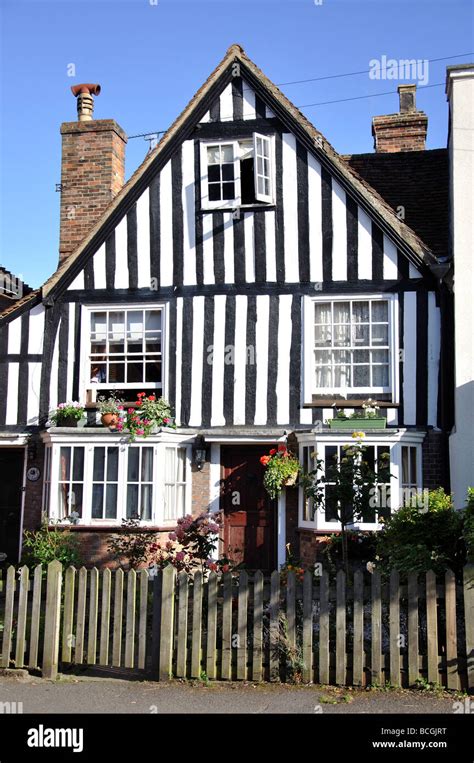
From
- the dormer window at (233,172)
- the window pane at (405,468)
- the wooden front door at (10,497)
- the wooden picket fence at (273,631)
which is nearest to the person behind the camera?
the wooden picket fence at (273,631)

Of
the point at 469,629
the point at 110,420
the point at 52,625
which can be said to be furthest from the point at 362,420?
the point at 52,625

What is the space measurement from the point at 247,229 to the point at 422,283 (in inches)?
127

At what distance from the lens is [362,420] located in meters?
14.1

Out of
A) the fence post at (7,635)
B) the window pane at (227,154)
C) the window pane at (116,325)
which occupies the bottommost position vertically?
the fence post at (7,635)

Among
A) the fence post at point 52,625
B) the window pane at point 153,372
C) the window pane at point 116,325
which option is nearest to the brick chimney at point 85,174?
the window pane at point 116,325

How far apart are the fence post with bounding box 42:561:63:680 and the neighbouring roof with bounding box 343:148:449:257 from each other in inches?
361

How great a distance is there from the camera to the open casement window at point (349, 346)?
14703 mm

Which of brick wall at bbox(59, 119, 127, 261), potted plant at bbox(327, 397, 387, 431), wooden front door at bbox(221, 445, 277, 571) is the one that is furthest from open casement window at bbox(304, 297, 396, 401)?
brick wall at bbox(59, 119, 127, 261)

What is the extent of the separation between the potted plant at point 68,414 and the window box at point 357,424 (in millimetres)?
4385

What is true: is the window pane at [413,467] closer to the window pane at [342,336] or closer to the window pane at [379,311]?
the window pane at [342,336]

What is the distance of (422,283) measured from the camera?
571 inches

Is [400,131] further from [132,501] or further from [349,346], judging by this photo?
[132,501]
